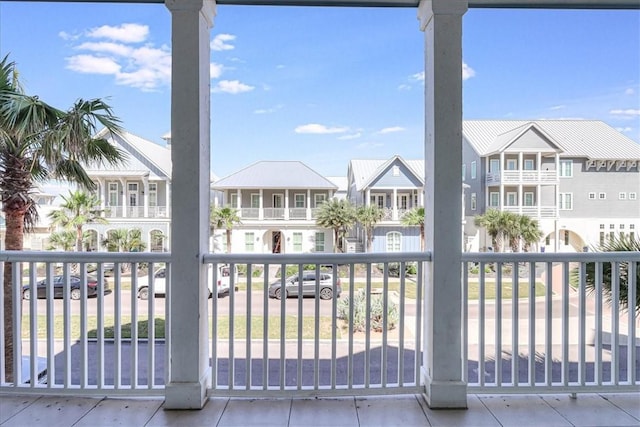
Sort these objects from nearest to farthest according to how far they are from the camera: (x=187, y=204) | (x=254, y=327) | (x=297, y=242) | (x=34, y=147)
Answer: (x=187, y=204) < (x=297, y=242) < (x=254, y=327) < (x=34, y=147)

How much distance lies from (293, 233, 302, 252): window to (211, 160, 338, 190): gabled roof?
31cm

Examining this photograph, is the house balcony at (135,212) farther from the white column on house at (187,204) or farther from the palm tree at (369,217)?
the palm tree at (369,217)

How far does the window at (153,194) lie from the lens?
7.18ft

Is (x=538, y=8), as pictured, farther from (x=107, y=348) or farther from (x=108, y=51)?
(x=107, y=348)

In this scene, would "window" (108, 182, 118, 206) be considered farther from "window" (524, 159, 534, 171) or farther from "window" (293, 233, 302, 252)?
"window" (524, 159, 534, 171)

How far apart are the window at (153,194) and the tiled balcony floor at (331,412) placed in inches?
45.0

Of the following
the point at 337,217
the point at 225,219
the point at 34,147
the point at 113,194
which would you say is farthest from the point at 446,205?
the point at 34,147

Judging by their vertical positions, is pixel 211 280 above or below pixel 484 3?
below

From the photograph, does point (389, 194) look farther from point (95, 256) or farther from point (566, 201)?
point (95, 256)

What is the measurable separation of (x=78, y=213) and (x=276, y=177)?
1343mm

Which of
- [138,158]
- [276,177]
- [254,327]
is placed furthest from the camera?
[254,327]

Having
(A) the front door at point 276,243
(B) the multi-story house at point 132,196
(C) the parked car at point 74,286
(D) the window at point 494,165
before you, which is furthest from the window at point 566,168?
(C) the parked car at point 74,286

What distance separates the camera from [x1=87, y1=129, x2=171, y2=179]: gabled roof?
2.12 metres

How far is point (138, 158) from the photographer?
239cm
